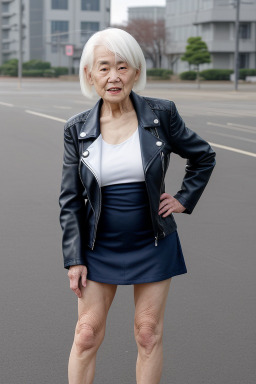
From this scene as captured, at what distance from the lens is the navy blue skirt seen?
10.7 feet

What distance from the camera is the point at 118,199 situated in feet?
10.6

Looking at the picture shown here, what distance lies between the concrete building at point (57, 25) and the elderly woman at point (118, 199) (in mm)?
128617

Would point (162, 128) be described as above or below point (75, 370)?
above

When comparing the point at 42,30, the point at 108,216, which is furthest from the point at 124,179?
the point at 42,30

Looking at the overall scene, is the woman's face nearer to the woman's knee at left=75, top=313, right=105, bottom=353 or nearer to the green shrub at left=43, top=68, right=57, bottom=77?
the woman's knee at left=75, top=313, right=105, bottom=353

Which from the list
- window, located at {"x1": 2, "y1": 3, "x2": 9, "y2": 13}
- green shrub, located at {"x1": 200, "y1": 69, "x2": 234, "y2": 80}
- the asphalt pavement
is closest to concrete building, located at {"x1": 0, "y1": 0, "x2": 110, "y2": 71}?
window, located at {"x1": 2, "y1": 3, "x2": 9, "y2": 13}

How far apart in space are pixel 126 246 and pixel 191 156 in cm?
50

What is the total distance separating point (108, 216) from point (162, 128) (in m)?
0.42

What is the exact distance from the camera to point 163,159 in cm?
324

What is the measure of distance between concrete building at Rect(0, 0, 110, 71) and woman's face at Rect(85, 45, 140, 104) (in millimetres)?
128612

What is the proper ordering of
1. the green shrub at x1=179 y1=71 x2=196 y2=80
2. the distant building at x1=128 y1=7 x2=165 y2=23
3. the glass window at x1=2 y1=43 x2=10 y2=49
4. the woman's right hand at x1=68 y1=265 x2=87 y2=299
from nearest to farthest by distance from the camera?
the woman's right hand at x1=68 y1=265 x2=87 y2=299 < the green shrub at x1=179 y1=71 x2=196 y2=80 < the glass window at x1=2 y1=43 x2=10 y2=49 < the distant building at x1=128 y1=7 x2=165 y2=23

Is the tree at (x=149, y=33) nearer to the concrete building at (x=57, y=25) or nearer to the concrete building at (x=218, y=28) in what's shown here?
the concrete building at (x=218, y=28)

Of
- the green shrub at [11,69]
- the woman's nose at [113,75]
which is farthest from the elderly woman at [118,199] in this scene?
the green shrub at [11,69]

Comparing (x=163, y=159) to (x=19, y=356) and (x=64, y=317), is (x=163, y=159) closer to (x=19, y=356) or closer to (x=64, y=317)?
(x=19, y=356)
